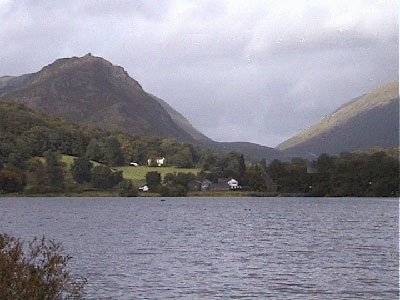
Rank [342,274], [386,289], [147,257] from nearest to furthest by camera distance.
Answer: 1. [386,289]
2. [342,274]
3. [147,257]

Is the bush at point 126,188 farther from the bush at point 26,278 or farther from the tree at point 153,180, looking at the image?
the bush at point 26,278

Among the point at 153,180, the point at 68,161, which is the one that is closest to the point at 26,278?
the point at 153,180

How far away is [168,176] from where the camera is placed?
189 meters

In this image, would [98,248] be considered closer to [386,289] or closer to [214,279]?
[214,279]

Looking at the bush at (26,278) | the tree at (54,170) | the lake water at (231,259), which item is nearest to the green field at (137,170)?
the tree at (54,170)

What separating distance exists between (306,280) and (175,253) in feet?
49.6

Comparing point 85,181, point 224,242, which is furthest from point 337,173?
point 224,242

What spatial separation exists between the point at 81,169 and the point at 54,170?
6.96 m

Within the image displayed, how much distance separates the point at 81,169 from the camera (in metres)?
180

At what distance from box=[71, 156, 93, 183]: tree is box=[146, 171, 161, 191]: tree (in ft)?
52.3

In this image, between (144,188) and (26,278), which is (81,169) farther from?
(26,278)

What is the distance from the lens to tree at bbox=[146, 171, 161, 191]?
592ft

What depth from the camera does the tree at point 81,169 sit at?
18050 centimetres

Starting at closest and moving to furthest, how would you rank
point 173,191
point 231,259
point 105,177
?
1. point 231,259
2. point 105,177
3. point 173,191
